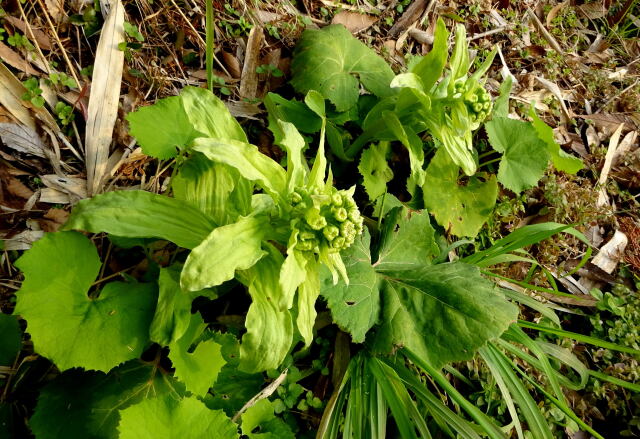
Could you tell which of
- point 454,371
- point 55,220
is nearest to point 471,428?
point 454,371

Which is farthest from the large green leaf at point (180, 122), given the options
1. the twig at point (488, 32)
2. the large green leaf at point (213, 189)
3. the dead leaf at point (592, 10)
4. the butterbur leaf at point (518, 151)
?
the dead leaf at point (592, 10)

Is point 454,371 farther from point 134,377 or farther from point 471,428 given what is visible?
point 134,377

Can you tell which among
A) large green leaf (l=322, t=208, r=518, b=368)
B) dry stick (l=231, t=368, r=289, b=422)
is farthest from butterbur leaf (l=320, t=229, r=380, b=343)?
dry stick (l=231, t=368, r=289, b=422)

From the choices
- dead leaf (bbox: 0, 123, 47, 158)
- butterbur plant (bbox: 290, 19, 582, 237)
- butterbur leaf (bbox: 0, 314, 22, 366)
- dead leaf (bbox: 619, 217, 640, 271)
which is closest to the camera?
butterbur leaf (bbox: 0, 314, 22, 366)

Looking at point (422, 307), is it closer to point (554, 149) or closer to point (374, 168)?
point (374, 168)

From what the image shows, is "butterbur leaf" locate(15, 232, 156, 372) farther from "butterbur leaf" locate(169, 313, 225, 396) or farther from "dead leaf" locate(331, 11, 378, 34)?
"dead leaf" locate(331, 11, 378, 34)
